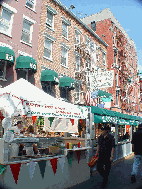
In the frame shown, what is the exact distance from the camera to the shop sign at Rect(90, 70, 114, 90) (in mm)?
16337

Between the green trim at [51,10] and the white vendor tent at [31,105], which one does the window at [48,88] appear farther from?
the white vendor tent at [31,105]

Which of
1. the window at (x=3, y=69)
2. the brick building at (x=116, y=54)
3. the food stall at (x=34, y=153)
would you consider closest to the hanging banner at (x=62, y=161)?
the food stall at (x=34, y=153)

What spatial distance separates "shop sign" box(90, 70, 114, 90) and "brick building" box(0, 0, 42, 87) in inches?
246

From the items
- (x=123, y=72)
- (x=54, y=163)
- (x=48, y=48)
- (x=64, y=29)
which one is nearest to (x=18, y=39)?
(x=48, y=48)

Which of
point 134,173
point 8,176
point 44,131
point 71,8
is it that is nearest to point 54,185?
point 8,176

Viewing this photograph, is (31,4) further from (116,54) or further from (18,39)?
(116,54)

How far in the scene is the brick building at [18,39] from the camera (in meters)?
12.7

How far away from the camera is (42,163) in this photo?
5.09m

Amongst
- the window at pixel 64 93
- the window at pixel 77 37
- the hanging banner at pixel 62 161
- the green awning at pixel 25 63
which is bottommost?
the hanging banner at pixel 62 161

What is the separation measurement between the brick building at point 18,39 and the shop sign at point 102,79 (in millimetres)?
6241

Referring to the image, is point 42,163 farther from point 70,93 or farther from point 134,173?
point 70,93

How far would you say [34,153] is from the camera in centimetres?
545

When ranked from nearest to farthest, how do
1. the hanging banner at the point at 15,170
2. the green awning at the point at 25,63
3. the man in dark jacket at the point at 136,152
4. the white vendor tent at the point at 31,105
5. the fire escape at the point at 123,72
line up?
the hanging banner at the point at 15,170 < the white vendor tent at the point at 31,105 < the man in dark jacket at the point at 136,152 < the green awning at the point at 25,63 < the fire escape at the point at 123,72

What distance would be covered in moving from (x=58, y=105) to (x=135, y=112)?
3240 centimetres
